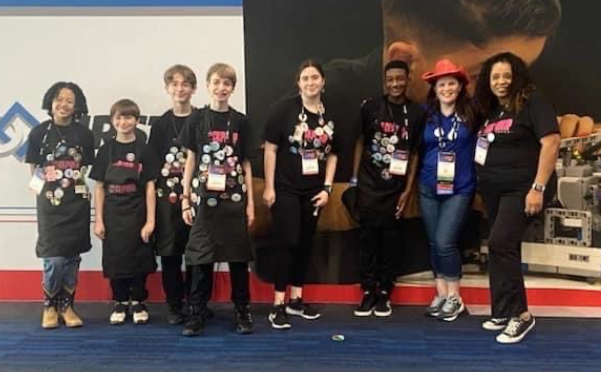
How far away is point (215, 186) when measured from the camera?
323 centimetres

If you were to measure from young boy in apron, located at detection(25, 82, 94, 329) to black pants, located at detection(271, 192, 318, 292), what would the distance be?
108cm

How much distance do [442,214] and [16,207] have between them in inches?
104

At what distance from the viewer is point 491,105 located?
10.9ft

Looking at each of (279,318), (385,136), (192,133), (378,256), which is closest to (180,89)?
(192,133)

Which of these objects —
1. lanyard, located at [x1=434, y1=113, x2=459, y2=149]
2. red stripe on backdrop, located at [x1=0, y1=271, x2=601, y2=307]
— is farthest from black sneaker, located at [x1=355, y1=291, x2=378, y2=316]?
lanyard, located at [x1=434, y1=113, x2=459, y2=149]

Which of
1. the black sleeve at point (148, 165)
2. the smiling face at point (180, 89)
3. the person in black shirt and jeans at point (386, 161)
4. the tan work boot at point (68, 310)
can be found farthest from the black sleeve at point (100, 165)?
the person in black shirt and jeans at point (386, 161)

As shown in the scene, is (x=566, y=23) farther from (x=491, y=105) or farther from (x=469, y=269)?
(x=469, y=269)

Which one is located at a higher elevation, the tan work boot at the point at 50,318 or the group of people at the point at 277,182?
the group of people at the point at 277,182

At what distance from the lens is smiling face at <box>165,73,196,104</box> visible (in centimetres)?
344

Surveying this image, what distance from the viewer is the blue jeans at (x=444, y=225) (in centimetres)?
344

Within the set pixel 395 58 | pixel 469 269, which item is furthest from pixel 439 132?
pixel 469 269

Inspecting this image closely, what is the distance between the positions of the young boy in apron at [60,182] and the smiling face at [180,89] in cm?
51

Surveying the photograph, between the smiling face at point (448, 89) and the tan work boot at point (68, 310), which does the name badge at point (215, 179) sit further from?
the smiling face at point (448, 89)

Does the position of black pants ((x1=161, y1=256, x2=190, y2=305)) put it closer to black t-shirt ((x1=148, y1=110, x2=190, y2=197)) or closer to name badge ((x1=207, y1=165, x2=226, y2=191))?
black t-shirt ((x1=148, y1=110, x2=190, y2=197))
